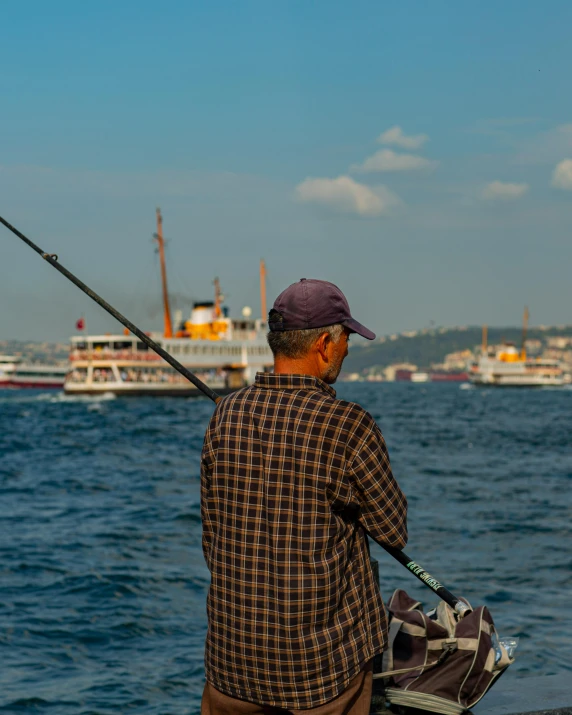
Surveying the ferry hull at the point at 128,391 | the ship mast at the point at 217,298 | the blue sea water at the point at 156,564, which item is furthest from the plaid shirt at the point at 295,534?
the ship mast at the point at 217,298

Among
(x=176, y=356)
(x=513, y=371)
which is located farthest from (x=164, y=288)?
(x=513, y=371)

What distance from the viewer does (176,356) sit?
7319 centimetres

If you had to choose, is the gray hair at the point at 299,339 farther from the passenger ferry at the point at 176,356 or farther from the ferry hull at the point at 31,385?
the ferry hull at the point at 31,385

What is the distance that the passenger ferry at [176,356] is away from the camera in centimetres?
7119

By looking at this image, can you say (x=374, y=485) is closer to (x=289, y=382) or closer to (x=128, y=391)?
(x=289, y=382)

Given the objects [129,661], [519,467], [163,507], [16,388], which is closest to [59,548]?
[163,507]

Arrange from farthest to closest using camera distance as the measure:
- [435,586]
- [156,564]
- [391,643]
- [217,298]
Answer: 1. [217,298]
2. [156,564]
3. [391,643]
4. [435,586]

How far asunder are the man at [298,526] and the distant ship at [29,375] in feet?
392

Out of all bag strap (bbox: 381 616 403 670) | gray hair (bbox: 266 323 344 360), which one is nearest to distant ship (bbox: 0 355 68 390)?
bag strap (bbox: 381 616 403 670)

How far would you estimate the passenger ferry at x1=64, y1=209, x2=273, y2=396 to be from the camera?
71.2 metres

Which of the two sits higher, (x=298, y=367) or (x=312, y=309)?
(x=312, y=309)

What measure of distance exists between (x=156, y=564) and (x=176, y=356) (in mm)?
62574

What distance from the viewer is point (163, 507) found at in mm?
15625

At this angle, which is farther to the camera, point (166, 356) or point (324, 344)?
point (166, 356)
